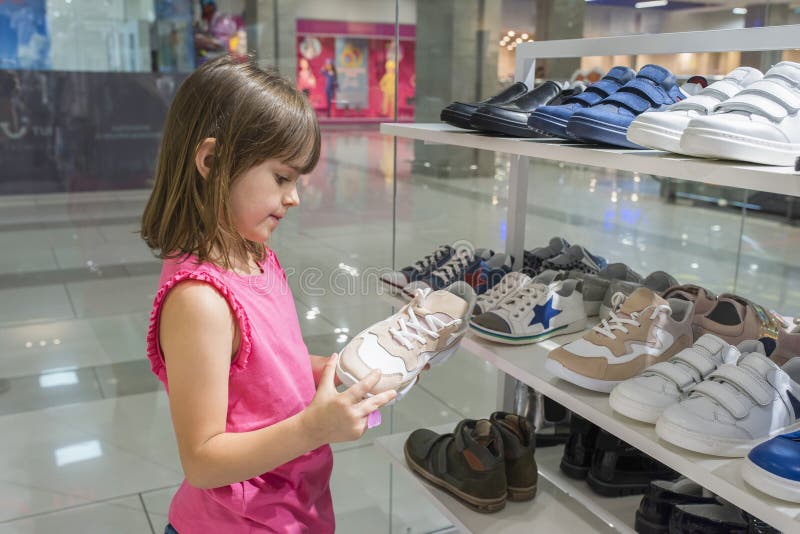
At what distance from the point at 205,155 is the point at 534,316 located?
75cm

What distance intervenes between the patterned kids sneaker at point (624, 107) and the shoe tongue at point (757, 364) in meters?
0.38

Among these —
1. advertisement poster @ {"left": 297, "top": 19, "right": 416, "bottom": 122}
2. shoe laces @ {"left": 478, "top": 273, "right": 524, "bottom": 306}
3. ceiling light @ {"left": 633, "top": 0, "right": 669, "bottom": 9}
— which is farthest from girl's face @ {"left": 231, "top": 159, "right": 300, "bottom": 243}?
advertisement poster @ {"left": 297, "top": 19, "right": 416, "bottom": 122}

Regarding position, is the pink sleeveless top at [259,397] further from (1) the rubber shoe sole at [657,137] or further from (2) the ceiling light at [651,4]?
(2) the ceiling light at [651,4]

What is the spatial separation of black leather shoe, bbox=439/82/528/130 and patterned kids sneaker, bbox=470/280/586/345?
0.39 metres

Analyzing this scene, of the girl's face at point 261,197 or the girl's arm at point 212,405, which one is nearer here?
the girl's arm at point 212,405

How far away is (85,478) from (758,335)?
2237mm

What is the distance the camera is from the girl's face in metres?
1.12

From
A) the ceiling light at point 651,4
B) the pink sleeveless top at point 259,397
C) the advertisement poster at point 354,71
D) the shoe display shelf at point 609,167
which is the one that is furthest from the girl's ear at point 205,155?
the advertisement poster at point 354,71

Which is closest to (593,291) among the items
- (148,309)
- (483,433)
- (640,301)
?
(640,301)

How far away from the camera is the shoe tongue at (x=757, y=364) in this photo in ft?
3.53

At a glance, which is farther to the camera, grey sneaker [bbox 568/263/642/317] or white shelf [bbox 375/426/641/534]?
grey sneaker [bbox 568/263/642/317]

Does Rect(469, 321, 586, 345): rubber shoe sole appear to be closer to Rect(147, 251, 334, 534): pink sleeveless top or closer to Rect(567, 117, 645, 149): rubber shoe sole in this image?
Rect(147, 251, 334, 534): pink sleeveless top

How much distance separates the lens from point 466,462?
151cm

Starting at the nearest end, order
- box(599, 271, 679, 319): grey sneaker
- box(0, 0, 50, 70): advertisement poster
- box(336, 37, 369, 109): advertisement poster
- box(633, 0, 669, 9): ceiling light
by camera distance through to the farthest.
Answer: box(599, 271, 679, 319): grey sneaker → box(633, 0, 669, 9): ceiling light → box(0, 0, 50, 70): advertisement poster → box(336, 37, 369, 109): advertisement poster
